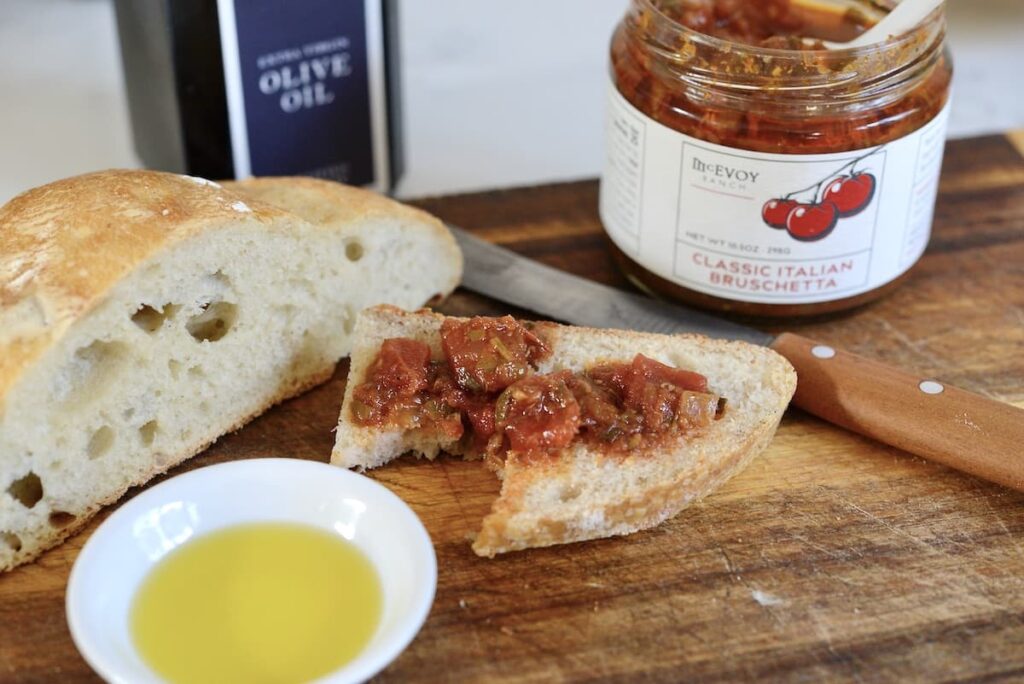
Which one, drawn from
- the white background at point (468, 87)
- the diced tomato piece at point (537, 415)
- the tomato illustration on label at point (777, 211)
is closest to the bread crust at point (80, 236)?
the diced tomato piece at point (537, 415)

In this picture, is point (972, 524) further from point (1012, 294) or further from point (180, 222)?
point (180, 222)

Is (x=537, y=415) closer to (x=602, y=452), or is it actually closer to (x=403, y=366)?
(x=602, y=452)

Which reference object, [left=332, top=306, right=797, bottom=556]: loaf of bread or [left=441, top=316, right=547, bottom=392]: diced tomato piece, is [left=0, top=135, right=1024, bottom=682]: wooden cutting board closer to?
[left=332, top=306, right=797, bottom=556]: loaf of bread

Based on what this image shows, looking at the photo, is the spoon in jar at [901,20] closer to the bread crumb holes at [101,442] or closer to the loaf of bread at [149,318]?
the loaf of bread at [149,318]

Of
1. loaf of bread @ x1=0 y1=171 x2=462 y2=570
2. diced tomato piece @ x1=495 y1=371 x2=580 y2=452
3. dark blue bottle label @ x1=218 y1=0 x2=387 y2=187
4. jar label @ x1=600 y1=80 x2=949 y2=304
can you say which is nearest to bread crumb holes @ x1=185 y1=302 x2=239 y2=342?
loaf of bread @ x1=0 y1=171 x2=462 y2=570

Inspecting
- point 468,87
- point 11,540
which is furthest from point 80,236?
point 468,87
